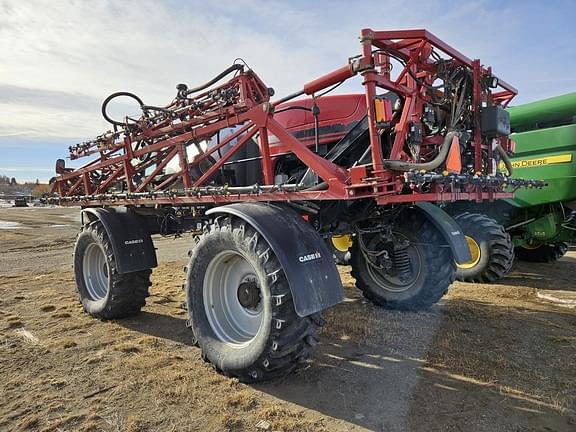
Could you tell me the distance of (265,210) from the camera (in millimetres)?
3252

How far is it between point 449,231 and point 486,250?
2.13 metres

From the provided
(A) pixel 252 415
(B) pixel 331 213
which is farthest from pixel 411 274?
(A) pixel 252 415

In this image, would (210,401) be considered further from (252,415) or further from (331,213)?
(331,213)

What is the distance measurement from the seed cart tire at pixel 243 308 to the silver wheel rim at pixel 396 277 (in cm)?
203

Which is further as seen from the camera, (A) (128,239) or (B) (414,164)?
(A) (128,239)

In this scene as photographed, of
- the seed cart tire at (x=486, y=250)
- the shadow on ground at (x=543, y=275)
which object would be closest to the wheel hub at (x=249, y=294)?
the seed cart tire at (x=486, y=250)

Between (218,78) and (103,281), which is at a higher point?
(218,78)

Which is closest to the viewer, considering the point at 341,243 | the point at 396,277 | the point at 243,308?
the point at 243,308

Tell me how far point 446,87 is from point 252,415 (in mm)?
3046

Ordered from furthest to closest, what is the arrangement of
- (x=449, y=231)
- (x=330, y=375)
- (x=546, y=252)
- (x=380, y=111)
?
1. (x=546, y=252)
2. (x=449, y=231)
3. (x=330, y=375)
4. (x=380, y=111)

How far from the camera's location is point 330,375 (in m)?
3.21

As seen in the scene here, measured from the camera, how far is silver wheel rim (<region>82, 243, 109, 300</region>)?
5256mm

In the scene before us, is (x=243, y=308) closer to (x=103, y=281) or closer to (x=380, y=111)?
(x=380, y=111)

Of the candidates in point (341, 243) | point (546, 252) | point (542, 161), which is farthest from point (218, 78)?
point (546, 252)
